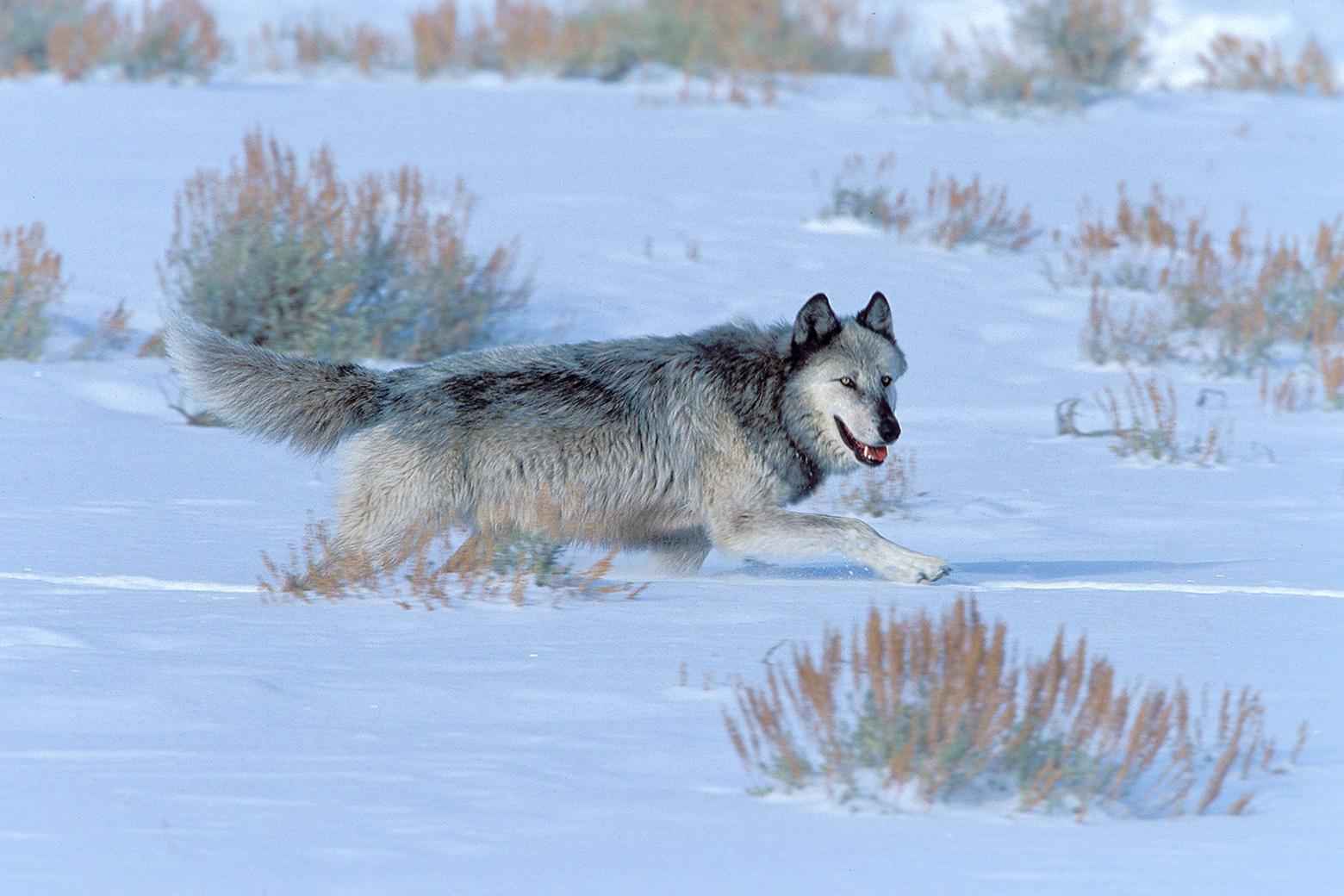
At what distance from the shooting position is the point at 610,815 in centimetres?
334

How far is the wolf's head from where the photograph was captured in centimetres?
630

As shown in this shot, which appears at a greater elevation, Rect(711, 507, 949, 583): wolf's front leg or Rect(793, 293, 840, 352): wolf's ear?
Rect(793, 293, 840, 352): wolf's ear

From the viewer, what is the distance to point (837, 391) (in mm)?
6328

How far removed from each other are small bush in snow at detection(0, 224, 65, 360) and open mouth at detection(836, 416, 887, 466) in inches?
226

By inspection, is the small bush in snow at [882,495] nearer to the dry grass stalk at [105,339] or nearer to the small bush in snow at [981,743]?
the small bush in snow at [981,743]

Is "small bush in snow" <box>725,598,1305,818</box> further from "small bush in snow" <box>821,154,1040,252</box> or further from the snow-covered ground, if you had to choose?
"small bush in snow" <box>821,154,1040,252</box>

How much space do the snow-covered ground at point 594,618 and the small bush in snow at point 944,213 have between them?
0.24m

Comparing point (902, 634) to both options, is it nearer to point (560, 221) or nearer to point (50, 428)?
point (50, 428)

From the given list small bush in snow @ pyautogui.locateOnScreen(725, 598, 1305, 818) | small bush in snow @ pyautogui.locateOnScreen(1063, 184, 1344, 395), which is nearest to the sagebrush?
small bush in snow @ pyautogui.locateOnScreen(1063, 184, 1344, 395)

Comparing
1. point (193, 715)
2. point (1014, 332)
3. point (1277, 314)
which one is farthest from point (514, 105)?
point (193, 715)

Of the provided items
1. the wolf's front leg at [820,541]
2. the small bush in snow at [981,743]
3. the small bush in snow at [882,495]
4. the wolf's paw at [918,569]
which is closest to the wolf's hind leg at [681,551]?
the wolf's front leg at [820,541]

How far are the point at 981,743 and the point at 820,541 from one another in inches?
101

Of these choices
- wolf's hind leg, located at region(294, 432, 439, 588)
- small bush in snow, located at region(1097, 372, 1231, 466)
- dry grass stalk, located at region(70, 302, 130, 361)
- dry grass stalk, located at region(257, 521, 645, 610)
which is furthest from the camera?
dry grass stalk, located at region(70, 302, 130, 361)

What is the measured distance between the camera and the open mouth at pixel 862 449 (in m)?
6.35
